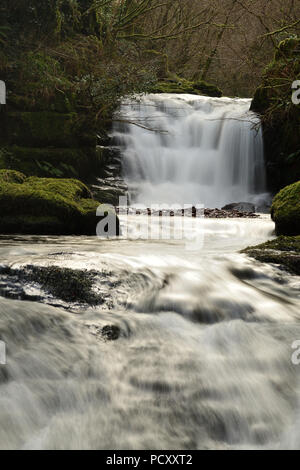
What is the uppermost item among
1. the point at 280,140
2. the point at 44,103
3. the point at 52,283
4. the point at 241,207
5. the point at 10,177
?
the point at 44,103

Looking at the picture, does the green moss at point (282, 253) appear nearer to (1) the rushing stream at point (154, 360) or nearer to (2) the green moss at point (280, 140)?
(1) the rushing stream at point (154, 360)

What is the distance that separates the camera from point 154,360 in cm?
233

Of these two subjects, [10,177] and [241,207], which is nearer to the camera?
[10,177]

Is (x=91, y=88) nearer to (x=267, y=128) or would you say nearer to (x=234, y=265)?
(x=267, y=128)

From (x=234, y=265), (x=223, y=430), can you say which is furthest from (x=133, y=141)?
(x=223, y=430)

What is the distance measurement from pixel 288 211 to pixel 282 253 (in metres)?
1.98

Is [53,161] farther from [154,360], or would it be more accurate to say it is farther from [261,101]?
[154,360]

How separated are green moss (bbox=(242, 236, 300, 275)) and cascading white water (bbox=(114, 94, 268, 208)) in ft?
22.3

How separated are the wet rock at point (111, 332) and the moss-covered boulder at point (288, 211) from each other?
3.71 meters

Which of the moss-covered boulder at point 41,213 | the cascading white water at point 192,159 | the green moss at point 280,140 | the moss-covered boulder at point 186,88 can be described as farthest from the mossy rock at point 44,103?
the moss-covered boulder at point 186,88

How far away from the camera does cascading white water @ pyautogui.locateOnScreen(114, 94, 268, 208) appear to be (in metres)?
11.3

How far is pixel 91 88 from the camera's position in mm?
10602

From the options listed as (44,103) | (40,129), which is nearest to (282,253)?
(40,129)

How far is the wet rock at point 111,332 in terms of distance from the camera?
247 centimetres
